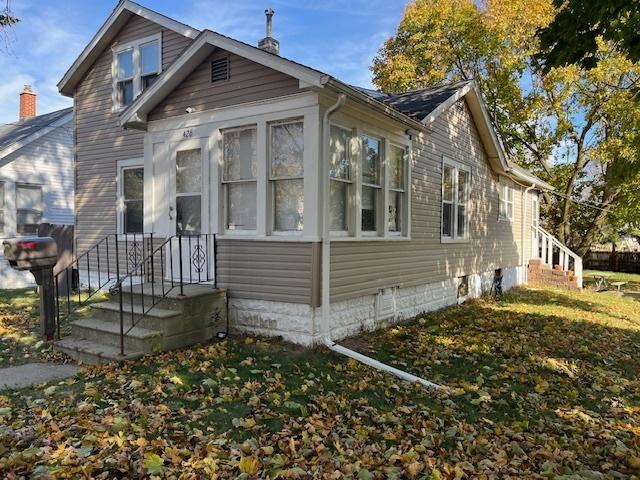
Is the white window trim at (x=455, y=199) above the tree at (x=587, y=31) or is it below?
below

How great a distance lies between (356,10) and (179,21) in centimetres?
1440

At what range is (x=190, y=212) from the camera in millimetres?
7500

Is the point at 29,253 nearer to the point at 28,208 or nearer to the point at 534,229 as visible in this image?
the point at 28,208

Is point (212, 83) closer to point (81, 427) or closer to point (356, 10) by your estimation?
point (81, 427)

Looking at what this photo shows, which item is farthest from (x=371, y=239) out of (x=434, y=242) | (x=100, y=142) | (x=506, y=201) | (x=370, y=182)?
(x=506, y=201)

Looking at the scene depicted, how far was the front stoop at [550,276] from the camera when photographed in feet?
52.9

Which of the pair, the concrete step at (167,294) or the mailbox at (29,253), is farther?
the concrete step at (167,294)

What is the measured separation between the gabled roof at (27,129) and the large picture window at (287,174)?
419 inches

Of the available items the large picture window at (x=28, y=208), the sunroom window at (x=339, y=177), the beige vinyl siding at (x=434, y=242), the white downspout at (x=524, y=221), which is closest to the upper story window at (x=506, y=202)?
the beige vinyl siding at (x=434, y=242)

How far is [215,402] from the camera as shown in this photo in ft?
14.5

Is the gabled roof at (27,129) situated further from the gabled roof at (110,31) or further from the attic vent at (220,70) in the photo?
the attic vent at (220,70)

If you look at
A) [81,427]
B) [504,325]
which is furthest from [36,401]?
[504,325]

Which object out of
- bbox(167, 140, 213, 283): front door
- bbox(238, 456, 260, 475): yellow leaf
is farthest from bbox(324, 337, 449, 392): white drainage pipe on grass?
bbox(238, 456, 260, 475): yellow leaf

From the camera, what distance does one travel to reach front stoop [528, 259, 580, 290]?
16.1 metres
